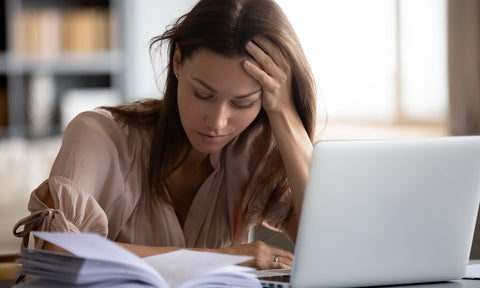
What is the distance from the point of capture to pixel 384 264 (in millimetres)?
1006

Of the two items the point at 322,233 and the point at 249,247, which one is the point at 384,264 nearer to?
the point at 322,233

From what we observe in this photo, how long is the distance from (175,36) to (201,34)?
0.09 m

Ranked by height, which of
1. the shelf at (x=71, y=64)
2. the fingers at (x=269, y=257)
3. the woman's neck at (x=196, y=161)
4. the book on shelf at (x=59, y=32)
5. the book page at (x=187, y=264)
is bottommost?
the fingers at (x=269, y=257)

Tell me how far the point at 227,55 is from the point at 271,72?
0.40 ft

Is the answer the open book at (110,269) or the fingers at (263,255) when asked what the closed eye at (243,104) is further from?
the open book at (110,269)

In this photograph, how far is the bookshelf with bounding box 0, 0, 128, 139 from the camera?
4.38 metres

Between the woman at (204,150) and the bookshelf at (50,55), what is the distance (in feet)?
9.72

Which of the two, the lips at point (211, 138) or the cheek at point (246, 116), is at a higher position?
the cheek at point (246, 116)

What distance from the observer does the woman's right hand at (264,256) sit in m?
1.26

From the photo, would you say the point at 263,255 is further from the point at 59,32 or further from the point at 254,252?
the point at 59,32

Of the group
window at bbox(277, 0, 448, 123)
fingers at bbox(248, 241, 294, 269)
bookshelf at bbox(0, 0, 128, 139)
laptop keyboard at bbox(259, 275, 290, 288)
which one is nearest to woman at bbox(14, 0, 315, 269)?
fingers at bbox(248, 241, 294, 269)

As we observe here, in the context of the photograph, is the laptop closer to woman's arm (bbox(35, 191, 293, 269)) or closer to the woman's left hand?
woman's arm (bbox(35, 191, 293, 269))

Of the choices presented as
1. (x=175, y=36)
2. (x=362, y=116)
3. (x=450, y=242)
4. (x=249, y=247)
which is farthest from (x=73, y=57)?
(x=450, y=242)

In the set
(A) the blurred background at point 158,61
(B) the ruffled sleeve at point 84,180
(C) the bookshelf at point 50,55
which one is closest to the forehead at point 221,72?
(B) the ruffled sleeve at point 84,180
